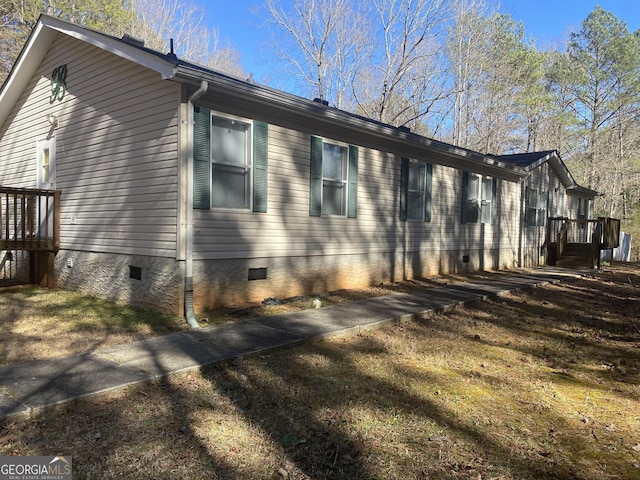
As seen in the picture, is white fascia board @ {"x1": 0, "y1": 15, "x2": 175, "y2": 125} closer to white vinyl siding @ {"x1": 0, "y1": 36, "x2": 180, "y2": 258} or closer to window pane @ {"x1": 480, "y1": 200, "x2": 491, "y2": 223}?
white vinyl siding @ {"x1": 0, "y1": 36, "x2": 180, "y2": 258}

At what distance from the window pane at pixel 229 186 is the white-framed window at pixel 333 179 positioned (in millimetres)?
1471

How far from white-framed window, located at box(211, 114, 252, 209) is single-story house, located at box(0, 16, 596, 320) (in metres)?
0.02

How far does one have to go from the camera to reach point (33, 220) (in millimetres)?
8438

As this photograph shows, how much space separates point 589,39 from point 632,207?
12544mm

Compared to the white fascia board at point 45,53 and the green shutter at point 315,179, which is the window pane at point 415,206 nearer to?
the green shutter at point 315,179

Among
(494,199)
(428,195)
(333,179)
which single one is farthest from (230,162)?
(494,199)

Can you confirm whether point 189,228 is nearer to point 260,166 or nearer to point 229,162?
point 229,162

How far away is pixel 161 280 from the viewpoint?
6.48 meters

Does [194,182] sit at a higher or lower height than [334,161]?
lower

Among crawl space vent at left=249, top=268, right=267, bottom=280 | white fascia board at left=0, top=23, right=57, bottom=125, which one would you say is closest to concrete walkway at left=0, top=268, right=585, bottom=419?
crawl space vent at left=249, top=268, right=267, bottom=280

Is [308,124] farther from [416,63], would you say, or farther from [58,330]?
[416,63]

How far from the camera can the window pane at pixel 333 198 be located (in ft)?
27.9

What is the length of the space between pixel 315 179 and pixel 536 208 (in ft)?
37.0

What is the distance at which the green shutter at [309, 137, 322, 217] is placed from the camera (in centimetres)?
802
